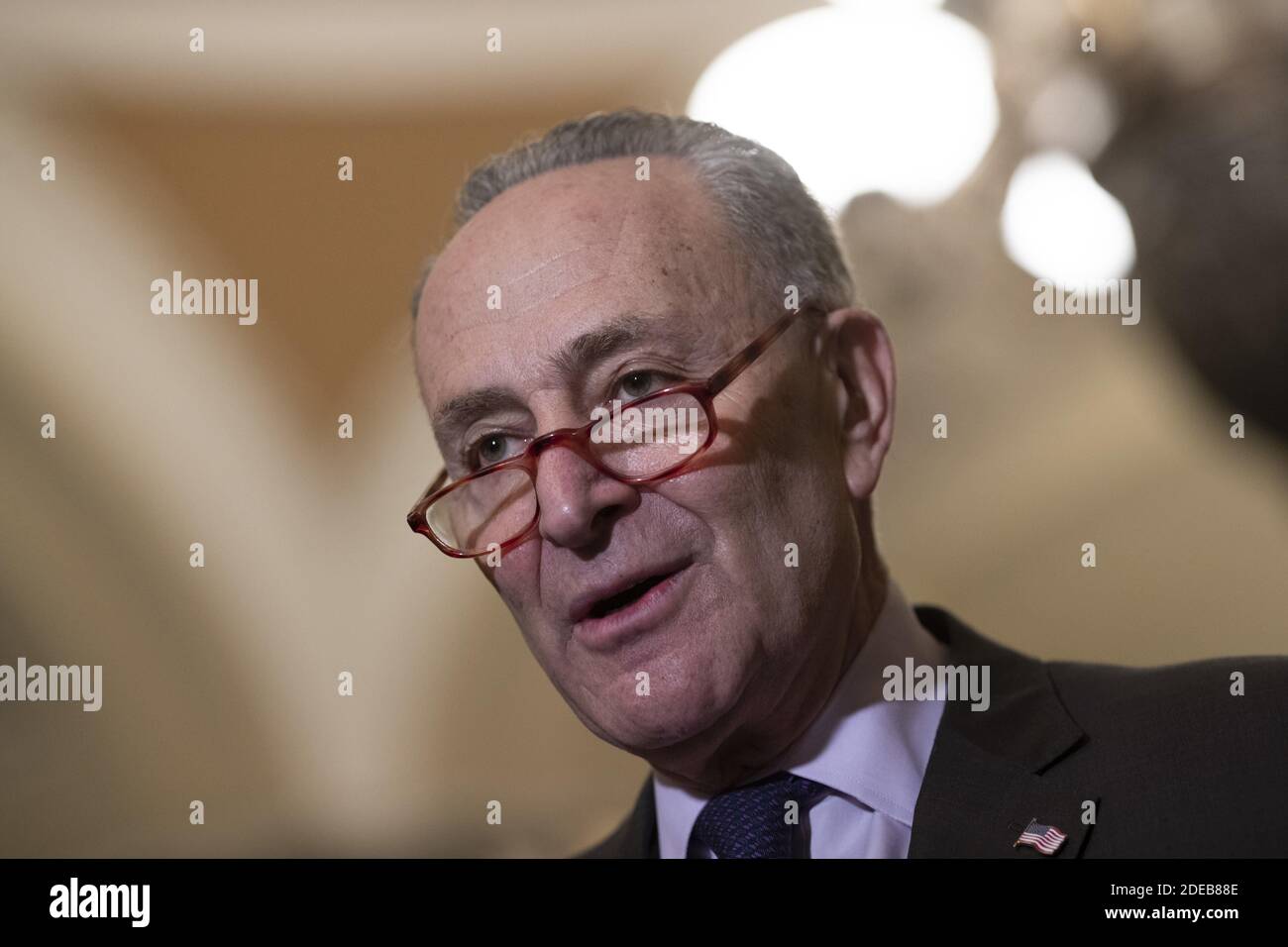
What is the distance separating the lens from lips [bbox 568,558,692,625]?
1429 millimetres

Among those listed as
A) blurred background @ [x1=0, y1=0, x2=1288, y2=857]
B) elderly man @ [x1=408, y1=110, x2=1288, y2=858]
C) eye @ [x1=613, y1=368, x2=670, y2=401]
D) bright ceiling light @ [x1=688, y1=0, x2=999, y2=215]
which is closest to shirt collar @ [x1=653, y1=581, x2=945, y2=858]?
elderly man @ [x1=408, y1=110, x2=1288, y2=858]

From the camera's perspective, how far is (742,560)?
4.74 feet

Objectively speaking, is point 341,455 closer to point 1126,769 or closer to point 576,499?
point 576,499

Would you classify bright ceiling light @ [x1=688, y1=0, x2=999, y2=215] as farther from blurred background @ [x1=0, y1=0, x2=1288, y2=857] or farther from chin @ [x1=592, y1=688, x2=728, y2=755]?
chin @ [x1=592, y1=688, x2=728, y2=755]

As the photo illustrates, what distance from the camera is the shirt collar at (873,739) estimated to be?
4.93 feet

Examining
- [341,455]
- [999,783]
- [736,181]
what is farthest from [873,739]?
[341,455]

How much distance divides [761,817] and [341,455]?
8.49ft

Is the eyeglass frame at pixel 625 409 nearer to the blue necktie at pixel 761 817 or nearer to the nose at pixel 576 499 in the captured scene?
the nose at pixel 576 499

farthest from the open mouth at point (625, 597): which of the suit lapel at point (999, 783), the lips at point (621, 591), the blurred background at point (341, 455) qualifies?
the blurred background at point (341, 455)

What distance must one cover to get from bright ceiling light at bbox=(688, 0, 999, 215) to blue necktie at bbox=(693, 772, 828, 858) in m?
1.63

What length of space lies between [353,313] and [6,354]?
3.25ft

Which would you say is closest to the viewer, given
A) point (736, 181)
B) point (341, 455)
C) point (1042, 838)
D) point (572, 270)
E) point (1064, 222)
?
point (1042, 838)

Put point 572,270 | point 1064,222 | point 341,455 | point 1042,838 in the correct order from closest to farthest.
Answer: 1. point 1042,838
2. point 572,270
3. point 1064,222
4. point 341,455

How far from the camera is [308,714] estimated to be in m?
3.77
